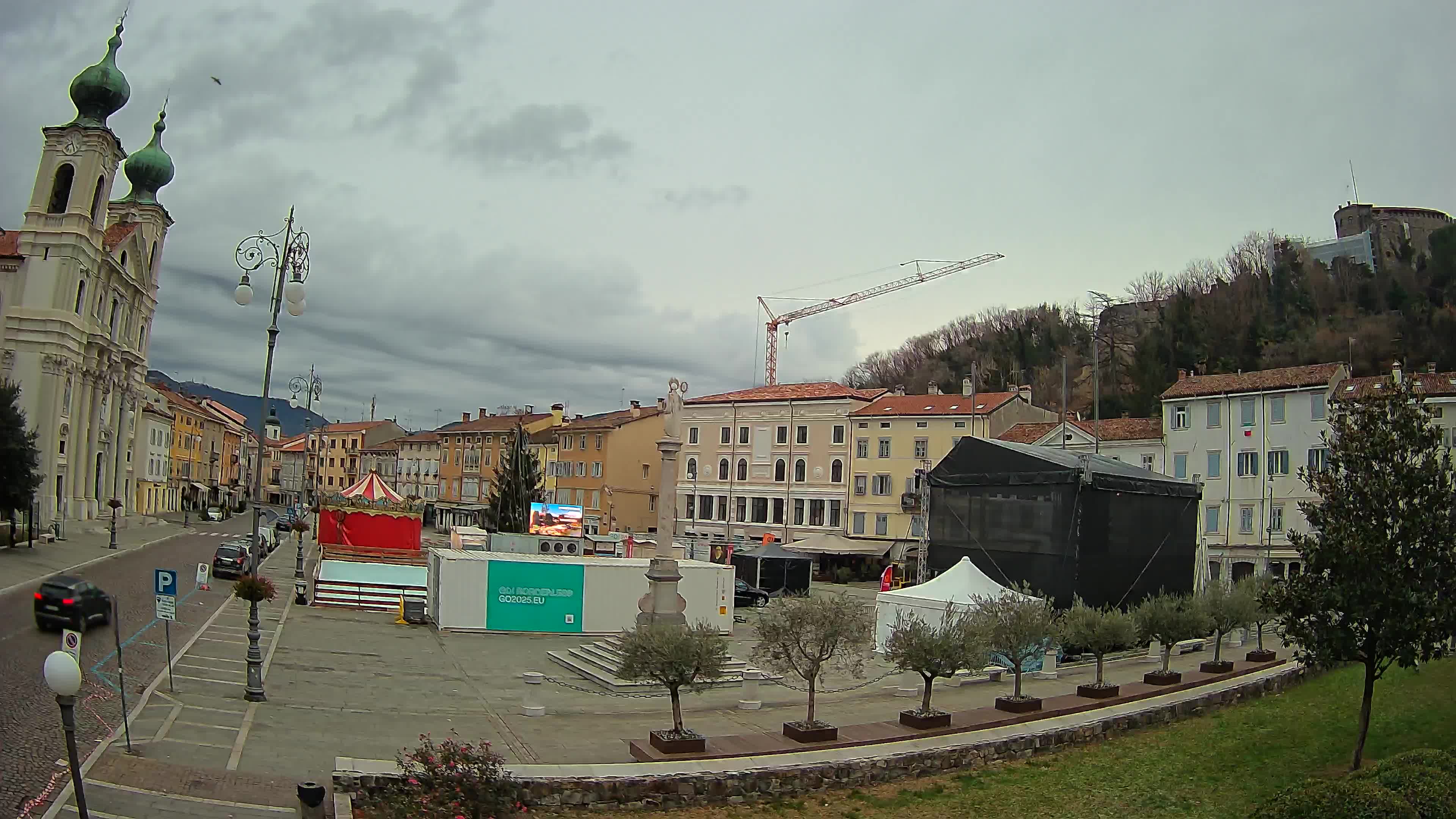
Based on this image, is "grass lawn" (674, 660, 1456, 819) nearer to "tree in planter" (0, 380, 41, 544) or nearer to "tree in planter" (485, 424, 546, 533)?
"tree in planter" (0, 380, 41, 544)

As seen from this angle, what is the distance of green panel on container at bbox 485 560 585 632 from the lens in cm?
2975

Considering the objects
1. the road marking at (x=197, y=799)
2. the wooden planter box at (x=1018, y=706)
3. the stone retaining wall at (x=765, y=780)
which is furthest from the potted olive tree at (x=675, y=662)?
the wooden planter box at (x=1018, y=706)

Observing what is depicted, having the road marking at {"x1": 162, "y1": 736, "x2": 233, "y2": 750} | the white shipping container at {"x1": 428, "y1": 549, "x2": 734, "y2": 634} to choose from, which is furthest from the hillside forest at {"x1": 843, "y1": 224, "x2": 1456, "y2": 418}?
the road marking at {"x1": 162, "y1": 736, "x2": 233, "y2": 750}

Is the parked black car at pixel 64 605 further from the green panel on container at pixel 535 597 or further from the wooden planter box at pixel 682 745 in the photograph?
the wooden planter box at pixel 682 745

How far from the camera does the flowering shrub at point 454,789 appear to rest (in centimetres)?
1032

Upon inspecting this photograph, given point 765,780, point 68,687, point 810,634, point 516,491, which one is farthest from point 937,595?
point 516,491

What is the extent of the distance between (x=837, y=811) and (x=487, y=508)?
6036 centimetres

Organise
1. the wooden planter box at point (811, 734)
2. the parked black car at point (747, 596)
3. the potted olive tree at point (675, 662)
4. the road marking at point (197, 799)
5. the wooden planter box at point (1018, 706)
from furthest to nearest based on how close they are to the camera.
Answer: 1. the parked black car at point (747, 596)
2. the wooden planter box at point (1018, 706)
3. the wooden planter box at point (811, 734)
4. the potted olive tree at point (675, 662)
5. the road marking at point (197, 799)

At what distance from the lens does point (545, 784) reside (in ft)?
41.7

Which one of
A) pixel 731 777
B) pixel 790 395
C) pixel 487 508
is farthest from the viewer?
pixel 487 508

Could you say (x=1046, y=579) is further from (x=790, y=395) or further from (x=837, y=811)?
(x=790, y=395)

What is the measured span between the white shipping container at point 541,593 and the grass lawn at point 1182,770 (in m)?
15.6

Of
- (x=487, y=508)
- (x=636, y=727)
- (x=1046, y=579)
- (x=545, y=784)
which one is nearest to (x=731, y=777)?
(x=545, y=784)

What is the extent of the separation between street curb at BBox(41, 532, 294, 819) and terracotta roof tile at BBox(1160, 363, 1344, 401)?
43.9 m
